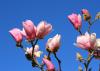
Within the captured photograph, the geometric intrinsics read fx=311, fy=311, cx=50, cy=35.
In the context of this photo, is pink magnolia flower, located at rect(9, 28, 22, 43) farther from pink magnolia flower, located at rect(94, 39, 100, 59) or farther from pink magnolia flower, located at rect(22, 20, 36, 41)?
pink magnolia flower, located at rect(94, 39, 100, 59)

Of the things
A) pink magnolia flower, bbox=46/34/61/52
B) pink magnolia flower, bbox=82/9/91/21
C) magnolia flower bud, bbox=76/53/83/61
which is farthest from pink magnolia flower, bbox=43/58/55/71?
pink magnolia flower, bbox=82/9/91/21

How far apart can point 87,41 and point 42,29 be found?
0.45 m

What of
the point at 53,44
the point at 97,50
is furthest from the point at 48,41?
the point at 97,50

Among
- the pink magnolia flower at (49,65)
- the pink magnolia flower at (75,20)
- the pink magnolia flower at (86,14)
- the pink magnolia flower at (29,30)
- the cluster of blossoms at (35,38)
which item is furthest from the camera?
the pink magnolia flower at (86,14)

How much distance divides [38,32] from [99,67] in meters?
0.69

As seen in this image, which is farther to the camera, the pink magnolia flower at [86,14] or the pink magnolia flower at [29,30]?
the pink magnolia flower at [86,14]

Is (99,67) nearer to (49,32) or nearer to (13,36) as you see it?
(49,32)

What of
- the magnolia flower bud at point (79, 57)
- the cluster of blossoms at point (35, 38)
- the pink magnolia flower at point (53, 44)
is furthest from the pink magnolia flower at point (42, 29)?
the magnolia flower bud at point (79, 57)

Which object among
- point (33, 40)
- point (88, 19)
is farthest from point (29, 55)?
point (88, 19)

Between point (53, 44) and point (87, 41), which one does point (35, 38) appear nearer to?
point (53, 44)

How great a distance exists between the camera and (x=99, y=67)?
268cm

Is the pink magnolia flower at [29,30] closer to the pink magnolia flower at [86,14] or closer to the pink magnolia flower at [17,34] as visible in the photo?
the pink magnolia flower at [17,34]

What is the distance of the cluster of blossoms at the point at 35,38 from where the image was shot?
2.79 meters

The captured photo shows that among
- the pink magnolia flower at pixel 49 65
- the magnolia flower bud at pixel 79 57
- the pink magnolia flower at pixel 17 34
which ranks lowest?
the pink magnolia flower at pixel 49 65
